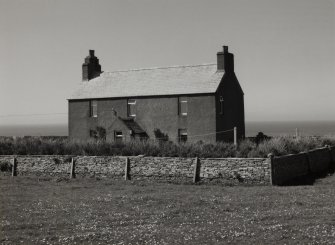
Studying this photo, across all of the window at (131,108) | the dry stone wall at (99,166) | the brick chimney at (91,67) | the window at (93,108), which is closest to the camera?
the dry stone wall at (99,166)

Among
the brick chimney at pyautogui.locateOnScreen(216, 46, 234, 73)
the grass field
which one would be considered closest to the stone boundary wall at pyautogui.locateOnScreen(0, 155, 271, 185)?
the grass field

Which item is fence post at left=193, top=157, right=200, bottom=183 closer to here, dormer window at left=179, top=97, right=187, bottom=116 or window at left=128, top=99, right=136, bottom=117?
dormer window at left=179, top=97, right=187, bottom=116

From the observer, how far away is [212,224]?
13.7 meters

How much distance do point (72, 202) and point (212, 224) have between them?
727 centimetres

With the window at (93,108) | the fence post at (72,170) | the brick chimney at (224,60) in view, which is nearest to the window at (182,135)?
the brick chimney at (224,60)

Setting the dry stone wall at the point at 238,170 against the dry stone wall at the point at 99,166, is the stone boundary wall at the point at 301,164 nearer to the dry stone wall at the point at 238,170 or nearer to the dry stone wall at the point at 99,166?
the dry stone wall at the point at 238,170

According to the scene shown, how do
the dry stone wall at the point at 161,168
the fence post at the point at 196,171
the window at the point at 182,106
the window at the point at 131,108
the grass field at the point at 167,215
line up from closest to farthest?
the grass field at the point at 167,215 → the fence post at the point at 196,171 → the dry stone wall at the point at 161,168 → the window at the point at 182,106 → the window at the point at 131,108

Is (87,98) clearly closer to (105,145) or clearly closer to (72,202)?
(105,145)

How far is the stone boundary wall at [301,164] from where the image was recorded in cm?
2383

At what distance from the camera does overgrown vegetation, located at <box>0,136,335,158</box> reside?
87.2 ft

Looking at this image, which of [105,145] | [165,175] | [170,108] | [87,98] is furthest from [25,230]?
[87,98]

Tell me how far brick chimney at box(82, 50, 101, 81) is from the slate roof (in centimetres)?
89

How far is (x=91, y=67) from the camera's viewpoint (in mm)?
51750

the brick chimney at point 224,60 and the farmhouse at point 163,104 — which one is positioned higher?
the brick chimney at point 224,60
